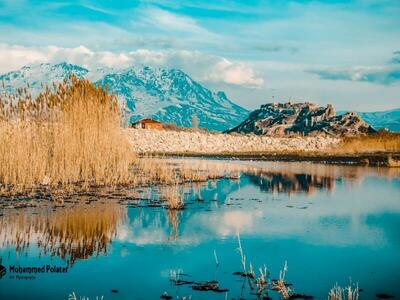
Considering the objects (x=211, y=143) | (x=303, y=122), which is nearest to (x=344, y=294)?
(x=211, y=143)

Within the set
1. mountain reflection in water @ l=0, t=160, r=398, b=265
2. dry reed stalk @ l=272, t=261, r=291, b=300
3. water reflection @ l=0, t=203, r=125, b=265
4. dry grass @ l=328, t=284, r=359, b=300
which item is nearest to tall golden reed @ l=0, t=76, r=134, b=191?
mountain reflection in water @ l=0, t=160, r=398, b=265

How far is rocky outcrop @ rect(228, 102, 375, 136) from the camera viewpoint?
10264 cm

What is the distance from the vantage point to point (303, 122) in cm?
11881

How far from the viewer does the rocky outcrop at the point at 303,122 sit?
10264 cm

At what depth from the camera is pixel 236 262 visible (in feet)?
25.7

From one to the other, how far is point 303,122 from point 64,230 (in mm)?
112892

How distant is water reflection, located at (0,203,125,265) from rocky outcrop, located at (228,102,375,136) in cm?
8223

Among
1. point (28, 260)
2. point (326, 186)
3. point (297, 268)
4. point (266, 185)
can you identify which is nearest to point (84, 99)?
point (266, 185)

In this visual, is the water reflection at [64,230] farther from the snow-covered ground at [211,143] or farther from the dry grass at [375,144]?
the snow-covered ground at [211,143]

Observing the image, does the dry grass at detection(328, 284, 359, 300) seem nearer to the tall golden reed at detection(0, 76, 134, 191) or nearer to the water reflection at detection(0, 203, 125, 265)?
the water reflection at detection(0, 203, 125, 265)

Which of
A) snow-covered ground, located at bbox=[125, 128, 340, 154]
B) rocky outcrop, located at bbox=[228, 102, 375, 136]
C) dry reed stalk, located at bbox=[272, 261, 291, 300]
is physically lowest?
dry reed stalk, located at bbox=[272, 261, 291, 300]

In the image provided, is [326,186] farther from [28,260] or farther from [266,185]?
[28,260]

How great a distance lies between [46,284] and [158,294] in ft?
4.98

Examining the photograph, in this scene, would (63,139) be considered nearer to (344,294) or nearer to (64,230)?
(64,230)
